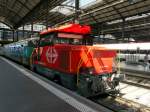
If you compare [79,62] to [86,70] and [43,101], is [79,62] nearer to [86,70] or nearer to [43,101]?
[86,70]

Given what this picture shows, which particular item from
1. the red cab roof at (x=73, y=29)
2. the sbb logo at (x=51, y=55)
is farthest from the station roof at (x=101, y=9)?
the sbb logo at (x=51, y=55)

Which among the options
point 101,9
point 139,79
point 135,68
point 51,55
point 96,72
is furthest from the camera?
point 101,9

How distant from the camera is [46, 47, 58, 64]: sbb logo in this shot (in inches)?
406

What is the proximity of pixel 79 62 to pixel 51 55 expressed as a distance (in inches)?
80.2

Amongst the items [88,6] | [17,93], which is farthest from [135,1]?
[17,93]

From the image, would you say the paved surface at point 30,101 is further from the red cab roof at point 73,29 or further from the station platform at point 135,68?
the station platform at point 135,68

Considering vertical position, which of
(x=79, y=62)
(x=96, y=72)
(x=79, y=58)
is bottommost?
(x=96, y=72)

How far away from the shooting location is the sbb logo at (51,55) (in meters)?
10.3

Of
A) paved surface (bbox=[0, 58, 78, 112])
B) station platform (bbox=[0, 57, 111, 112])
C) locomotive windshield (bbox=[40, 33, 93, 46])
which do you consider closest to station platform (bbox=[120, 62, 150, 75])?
locomotive windshield (bbox=[40, 33, 93, 46])

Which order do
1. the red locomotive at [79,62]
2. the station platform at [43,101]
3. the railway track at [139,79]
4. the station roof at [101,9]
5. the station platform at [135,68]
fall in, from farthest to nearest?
the station roof at [101,9] < the station platform at [135,68] < the railway track at [139,79] < the red locomotive at [79,62] < the station platform at [43,101]

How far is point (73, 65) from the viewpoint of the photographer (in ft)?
30.0

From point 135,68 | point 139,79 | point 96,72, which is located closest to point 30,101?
point 96,72

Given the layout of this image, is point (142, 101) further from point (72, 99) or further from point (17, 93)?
point (17, 93)

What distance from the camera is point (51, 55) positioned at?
10.8m
